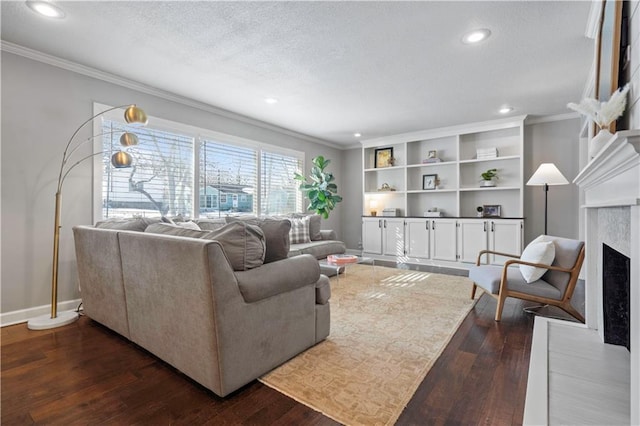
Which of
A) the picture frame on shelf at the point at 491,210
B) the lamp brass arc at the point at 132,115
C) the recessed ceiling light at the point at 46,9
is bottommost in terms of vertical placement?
the picture frame on shelf at the point at 491,210

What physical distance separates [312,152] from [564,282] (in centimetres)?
469

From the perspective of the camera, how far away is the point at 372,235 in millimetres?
6184

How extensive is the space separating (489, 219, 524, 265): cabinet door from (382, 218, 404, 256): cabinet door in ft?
5.05

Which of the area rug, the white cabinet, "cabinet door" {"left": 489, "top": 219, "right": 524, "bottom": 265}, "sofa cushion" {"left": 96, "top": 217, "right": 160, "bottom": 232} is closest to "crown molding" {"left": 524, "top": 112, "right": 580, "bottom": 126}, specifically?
"cabinet door" {"left": 489, "top": 219, "right": 524, "bottom": 265}

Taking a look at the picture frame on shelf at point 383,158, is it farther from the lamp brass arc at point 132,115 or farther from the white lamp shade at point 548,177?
the lamp brass arc at point 132,115

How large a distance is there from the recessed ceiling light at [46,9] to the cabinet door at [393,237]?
17.4ft

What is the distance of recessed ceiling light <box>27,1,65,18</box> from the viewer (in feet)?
6.97

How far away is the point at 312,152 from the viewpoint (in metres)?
6.23

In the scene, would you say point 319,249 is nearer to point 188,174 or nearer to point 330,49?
point 188,174

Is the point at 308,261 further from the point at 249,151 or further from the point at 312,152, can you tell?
the point at 312,152

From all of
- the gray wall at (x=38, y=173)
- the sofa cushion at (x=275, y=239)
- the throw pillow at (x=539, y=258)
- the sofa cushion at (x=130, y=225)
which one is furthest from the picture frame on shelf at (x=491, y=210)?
the gray wall at (x=38, y=173)

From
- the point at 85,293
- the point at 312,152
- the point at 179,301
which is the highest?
the point at 312,152

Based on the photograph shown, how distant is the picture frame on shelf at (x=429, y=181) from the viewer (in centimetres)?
574

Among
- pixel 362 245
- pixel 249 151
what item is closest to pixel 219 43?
pixel 249 151
